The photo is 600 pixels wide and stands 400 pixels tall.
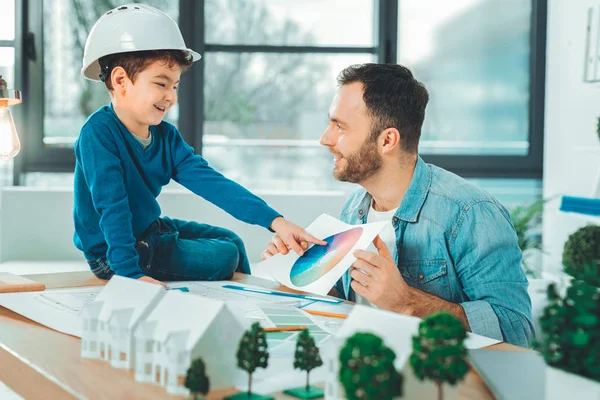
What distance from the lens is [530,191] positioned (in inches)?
154

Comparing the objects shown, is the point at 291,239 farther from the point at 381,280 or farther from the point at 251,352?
the point at 251,352

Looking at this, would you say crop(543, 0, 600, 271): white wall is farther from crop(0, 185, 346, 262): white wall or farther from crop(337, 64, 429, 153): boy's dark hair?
crop(337, 64, 429, 153): boy's dark hair

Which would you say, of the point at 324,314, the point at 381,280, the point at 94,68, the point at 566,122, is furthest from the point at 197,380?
the point at 566,122

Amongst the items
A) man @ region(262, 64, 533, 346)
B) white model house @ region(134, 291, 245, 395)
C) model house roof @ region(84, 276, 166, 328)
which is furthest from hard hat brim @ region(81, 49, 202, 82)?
white model house @ region(134, 291, 245, 395)

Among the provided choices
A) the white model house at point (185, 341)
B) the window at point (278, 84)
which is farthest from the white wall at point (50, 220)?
the white model house at point (185, 341)

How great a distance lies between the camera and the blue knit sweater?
1.45 m

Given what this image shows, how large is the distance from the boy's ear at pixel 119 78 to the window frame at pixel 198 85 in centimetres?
210

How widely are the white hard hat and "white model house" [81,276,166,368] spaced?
34.3 inches

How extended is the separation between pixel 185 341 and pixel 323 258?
0.61 m

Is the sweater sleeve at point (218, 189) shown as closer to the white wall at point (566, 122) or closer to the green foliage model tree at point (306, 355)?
the green foliage model tree at point (306, 355)

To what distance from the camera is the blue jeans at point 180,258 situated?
1.57 m

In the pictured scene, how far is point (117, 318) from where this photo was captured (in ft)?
2.49

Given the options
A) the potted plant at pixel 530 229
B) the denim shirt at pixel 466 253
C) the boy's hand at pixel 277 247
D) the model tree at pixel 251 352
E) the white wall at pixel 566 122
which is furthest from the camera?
the potted plant at pixel 530 229

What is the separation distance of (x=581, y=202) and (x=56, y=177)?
2.63 meters
